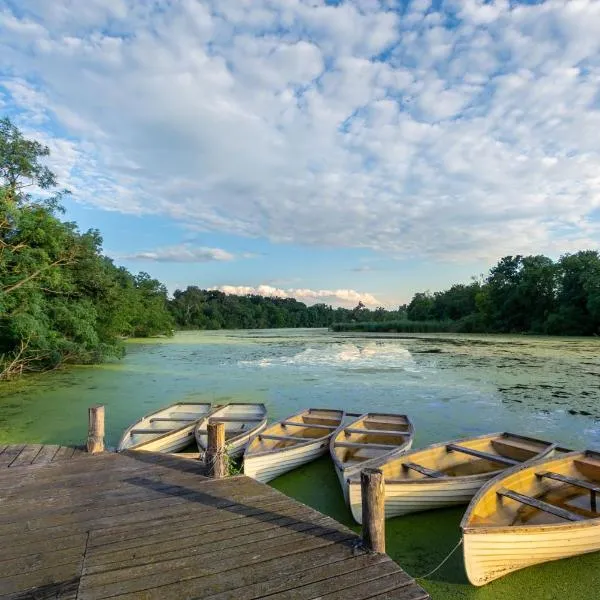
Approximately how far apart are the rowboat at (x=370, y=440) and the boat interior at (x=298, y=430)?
27 centimetres

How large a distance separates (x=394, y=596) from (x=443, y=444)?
3056mm

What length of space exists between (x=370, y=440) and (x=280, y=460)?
180cm

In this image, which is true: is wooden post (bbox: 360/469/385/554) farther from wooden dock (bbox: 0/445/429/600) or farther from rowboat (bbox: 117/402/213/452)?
rowboat (bbox: 117/402/213/452)

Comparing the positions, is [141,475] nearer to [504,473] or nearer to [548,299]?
[504,473]

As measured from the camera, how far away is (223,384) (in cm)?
1170

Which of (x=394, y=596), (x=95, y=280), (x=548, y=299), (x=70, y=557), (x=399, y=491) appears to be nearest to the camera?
(x=394, y=596)

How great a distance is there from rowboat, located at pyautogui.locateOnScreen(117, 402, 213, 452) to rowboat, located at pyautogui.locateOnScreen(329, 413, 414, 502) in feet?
7.20

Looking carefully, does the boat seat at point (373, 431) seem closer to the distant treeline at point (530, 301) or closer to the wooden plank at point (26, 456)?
the wooden plank at point (26, 456)

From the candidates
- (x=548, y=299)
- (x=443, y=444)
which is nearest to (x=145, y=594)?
(x=443, y=444)

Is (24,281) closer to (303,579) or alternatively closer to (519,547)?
(303,579)

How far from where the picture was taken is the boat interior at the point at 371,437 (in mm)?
5320

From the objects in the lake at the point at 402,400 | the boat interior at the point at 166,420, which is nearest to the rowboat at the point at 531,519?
the lake at the point at 402,400

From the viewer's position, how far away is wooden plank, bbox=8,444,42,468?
4156 millimetres

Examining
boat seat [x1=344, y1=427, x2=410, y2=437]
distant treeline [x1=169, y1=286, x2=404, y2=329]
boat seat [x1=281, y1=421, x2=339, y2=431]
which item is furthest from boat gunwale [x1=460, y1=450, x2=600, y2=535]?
distant treeline [x1=169, y1=286, x2=404, y2=329]
